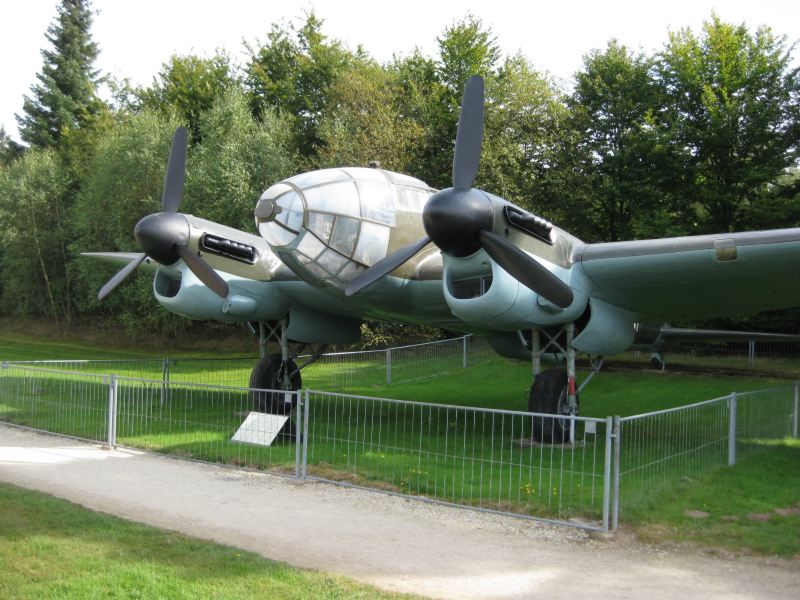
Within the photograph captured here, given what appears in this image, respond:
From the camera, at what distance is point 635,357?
2594 centimetres

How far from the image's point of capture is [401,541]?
276 inches

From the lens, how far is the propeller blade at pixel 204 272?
13672 mm

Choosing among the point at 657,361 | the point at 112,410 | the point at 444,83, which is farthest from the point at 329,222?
the point at 444,83

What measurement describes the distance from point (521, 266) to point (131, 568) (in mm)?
6714

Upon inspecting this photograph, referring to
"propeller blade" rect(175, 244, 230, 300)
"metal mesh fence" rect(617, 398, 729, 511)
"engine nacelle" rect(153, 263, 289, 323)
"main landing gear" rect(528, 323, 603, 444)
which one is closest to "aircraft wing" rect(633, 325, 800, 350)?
"main landing gear" rect(528, 323, 603, 444)

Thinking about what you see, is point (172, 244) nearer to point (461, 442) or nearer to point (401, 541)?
point (461, 442)

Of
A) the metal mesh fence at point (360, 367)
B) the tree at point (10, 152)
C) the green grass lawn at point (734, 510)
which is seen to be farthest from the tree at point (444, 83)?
the tree at point (10, 152)

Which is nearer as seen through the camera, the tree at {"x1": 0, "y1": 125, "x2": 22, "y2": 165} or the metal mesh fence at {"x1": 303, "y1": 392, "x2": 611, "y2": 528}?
the metal mesh fence at {"x1": 303, "y1": 392, "x2": 611, "y2": 528}

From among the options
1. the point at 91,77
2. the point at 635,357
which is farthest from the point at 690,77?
the point at 91,77

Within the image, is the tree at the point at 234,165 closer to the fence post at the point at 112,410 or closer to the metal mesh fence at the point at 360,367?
the metal mesh fence at the point at 360,367

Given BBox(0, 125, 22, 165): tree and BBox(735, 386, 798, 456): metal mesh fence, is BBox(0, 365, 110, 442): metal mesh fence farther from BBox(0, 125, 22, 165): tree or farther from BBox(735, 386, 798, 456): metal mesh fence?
BBox(0, 125, 22, 165): tree

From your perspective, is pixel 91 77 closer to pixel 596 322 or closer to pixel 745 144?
pixel 745 144

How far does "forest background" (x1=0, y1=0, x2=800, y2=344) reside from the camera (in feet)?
88.8

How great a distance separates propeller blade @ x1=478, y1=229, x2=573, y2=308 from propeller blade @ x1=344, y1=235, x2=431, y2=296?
1180 mm
